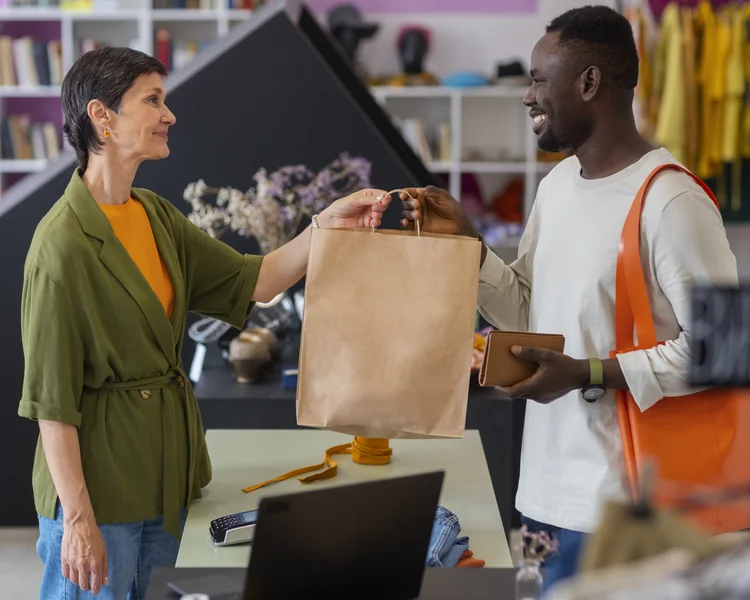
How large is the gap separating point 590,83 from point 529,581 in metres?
0.90

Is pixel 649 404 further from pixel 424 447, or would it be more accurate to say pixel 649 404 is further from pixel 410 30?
pixel 410 30

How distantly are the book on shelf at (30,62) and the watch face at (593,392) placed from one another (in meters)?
5.67

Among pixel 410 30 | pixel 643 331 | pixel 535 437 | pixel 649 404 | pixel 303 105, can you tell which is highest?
pixel 410 30

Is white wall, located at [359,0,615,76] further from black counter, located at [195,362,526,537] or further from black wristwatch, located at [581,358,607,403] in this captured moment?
black wristwatch, located at [581,358,607,403]

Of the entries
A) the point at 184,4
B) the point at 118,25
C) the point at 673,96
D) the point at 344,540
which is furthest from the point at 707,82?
the point at 344,540

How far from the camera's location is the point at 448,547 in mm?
1674

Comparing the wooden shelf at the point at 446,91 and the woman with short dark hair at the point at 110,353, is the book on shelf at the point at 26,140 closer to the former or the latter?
the wooden shelf at the point at 446,91

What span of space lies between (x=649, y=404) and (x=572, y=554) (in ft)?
2.07

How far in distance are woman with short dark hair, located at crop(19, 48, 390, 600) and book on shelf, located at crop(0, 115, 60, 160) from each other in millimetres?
5162

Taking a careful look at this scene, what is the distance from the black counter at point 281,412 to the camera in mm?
2996

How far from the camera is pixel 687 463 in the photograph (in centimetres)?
165

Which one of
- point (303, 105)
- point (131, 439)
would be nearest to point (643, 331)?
point (131, 439)

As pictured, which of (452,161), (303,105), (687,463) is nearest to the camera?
(687,463)

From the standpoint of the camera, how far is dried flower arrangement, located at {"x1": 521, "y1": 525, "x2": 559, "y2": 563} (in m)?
1.88
